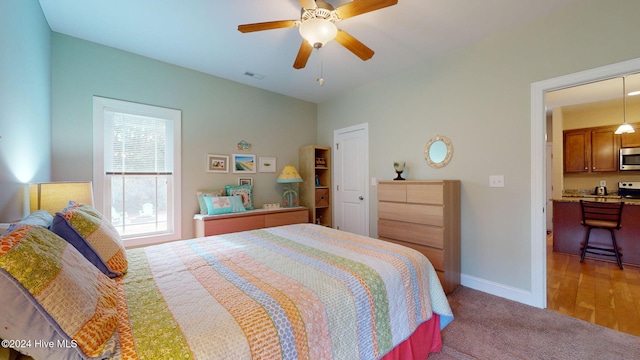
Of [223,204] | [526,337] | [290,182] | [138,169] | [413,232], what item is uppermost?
[138,169]

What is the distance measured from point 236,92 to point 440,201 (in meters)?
3.10

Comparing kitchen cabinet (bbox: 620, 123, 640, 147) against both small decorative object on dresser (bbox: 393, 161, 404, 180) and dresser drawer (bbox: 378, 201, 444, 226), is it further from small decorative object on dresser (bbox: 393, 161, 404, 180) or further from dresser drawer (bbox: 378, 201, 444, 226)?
dresser drawer (bbox: 378, 201, 444, 226)

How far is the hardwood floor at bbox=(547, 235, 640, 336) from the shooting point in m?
2.09

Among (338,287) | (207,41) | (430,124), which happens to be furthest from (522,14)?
(207,41)

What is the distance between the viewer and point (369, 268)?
4.60 ft

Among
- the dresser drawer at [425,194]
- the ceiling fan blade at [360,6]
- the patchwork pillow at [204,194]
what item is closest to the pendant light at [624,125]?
the dresser drawer at [425,194]

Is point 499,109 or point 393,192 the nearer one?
point 499,109

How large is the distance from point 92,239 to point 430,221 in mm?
2701

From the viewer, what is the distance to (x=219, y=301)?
105 centimetres

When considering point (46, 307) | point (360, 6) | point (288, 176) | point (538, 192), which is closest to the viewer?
point (46, 307)

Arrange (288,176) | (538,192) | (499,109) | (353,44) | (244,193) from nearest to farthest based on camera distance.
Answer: (353,44)
(538,192)
(499,109)
(244,193)
(288,176)

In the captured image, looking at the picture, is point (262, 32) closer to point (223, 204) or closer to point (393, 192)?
point (223, 204)

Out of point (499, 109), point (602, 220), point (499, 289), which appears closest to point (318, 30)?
point (499, 109)

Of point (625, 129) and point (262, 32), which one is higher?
point (262, 32)
